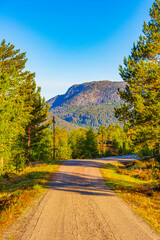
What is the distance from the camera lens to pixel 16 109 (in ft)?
41.7

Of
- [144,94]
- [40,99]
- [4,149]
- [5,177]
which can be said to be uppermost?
[40,99]

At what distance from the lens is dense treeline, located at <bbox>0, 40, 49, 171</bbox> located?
11523mm

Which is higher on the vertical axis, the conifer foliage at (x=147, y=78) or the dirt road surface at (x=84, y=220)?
the conifer foliage at (x=147, y=78)

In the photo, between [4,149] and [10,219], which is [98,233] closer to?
[10,219]

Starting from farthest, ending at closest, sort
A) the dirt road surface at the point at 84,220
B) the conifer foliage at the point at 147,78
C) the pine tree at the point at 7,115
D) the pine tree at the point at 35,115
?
the pine tree at the point at 35,115
the conifer foliage at the point at 147,78
the pine tree at the point at 7,115
the dirt road surface at the point at 84,220

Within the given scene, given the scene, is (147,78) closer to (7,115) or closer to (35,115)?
(7,115)

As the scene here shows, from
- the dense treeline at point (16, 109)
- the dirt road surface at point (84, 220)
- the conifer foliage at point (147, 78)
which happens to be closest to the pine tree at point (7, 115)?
the dense treeline at point (16, 109)

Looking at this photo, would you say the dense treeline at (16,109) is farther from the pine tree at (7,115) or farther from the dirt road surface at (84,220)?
the dirt road surface at (84,220)

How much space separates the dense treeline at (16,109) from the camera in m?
11.5

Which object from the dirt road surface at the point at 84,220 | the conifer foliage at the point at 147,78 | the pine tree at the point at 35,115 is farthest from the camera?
the pine tree at the point at 35,115

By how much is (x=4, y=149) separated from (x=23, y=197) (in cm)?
404

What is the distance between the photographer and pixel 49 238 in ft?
16.5

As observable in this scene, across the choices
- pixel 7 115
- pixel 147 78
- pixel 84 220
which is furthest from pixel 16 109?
pixel 147 78

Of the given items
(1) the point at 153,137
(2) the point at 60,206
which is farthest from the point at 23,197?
(1) the point at 153,137
